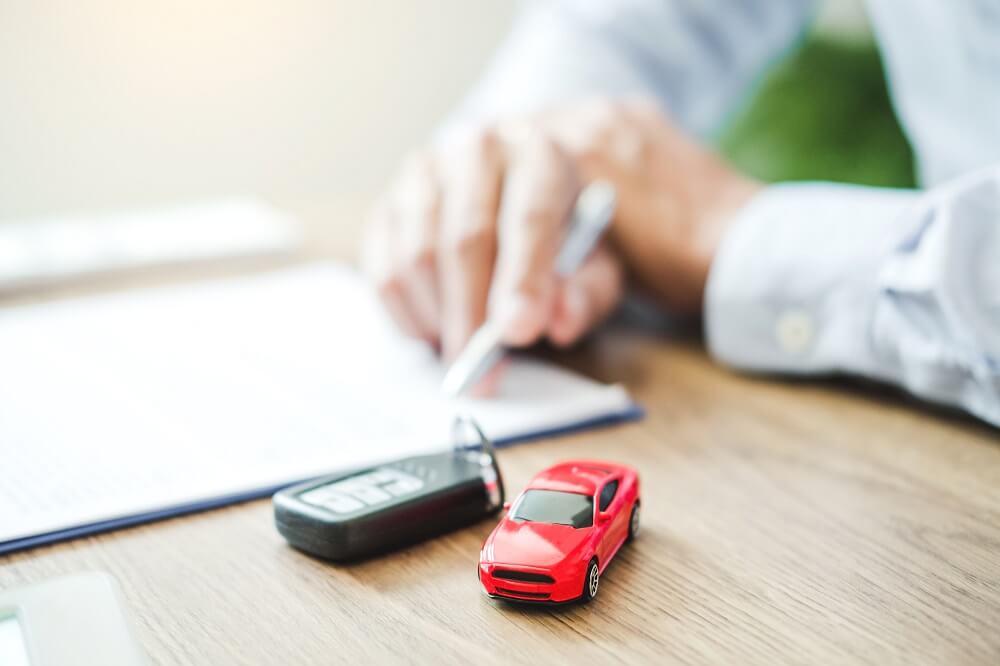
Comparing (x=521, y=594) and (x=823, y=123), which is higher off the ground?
(x=823, y=123)

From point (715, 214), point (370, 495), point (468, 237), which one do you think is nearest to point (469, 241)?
point (468, 237)

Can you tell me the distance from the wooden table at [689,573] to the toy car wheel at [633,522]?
11 mm

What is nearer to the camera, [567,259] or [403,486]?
[403,486]

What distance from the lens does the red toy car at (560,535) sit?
375mm

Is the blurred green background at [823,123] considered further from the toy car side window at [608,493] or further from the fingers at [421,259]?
the toy car side window at [608,493]

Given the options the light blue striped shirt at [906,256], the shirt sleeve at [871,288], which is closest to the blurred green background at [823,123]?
the light blue striped shirt at [906,256]

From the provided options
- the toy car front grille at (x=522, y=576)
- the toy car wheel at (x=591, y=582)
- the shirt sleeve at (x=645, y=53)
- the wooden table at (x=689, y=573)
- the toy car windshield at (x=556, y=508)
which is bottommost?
the wooden table at (x=689, y=573)

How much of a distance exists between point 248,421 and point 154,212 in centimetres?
76

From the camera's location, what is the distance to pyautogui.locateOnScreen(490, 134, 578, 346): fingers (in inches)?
26.2

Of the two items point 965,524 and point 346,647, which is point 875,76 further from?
point 346,647

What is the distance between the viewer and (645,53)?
1.12 metres

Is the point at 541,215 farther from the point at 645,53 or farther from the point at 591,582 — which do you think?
the point at 645,53

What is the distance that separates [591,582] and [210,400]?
0.36 m

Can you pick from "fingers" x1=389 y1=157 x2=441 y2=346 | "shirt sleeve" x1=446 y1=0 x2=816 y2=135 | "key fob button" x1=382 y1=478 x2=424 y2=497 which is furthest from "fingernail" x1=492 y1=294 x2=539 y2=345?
"shirt sleeve" x1=446 y1=0 x2=816 y2=135
